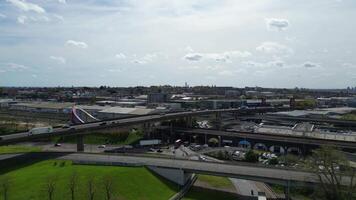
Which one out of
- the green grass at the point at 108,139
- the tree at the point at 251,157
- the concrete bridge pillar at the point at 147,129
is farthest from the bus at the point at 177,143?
the tree at the point at 251,157

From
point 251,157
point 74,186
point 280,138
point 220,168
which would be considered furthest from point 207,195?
point 280,138

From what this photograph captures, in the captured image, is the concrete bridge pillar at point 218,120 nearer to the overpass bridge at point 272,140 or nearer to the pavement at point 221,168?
the overpass bridge at point 272,140

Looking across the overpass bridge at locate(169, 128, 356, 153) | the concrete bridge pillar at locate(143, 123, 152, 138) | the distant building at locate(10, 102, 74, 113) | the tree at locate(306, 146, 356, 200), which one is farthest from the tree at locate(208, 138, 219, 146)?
the distant building at locate(10, 102, 74, 113)

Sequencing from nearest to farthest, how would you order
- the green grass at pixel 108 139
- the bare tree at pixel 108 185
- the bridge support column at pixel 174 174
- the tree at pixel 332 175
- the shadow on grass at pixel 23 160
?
the tree at pixel 332 175 < the bare tree at pixel 108 185 < the bridge support column at pixel 174 174 < the shadow on grass at pixel 23 160 < the green grass at pixel 108 139

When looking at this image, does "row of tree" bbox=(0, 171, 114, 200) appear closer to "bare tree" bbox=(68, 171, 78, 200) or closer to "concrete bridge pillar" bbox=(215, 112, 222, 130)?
"bare tree" bbox=(68, 171, 78, 200)

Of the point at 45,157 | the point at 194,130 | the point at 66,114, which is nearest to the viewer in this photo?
the point at 45,157

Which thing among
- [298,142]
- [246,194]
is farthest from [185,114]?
[246,194]

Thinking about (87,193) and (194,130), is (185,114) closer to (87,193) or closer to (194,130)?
(194,130)
